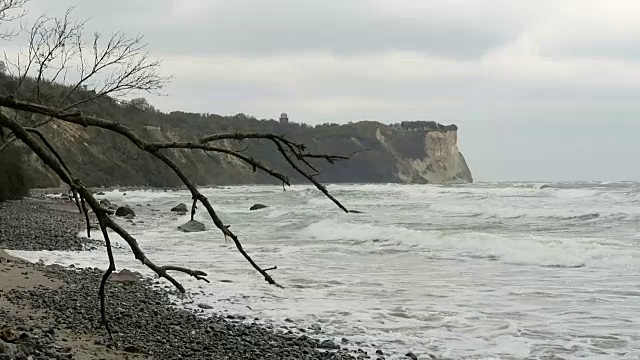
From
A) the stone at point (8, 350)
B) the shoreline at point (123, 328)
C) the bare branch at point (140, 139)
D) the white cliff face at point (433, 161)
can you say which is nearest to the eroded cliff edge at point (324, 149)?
the white cliff face at point (433, 161)

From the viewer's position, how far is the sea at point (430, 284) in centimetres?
738

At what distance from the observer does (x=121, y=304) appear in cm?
828

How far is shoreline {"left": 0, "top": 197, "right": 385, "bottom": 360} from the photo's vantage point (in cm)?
591

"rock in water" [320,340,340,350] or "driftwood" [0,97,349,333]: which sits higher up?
"driftwood" [0,97,349,333]

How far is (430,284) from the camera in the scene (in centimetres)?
1120

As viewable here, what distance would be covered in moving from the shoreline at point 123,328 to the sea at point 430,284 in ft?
1.88

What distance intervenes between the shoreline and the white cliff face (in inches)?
4718

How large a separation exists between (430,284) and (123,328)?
586 cm

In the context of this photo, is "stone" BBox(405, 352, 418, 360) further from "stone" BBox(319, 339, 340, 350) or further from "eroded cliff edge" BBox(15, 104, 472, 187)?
"eroded cliff edge" BBox(15, 104, 472, 187)

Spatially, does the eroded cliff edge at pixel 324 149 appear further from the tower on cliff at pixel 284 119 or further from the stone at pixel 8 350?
the stone at pixel 8 350

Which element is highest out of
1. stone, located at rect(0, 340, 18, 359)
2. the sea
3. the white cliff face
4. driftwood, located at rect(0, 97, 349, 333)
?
the white cliff face

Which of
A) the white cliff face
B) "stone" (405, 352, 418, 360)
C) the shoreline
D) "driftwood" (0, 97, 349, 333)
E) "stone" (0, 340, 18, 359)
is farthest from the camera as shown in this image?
the white cliff face

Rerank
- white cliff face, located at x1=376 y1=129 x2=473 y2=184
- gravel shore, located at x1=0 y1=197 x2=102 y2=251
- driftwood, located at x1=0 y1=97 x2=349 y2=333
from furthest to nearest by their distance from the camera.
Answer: white cliff face, located at x1=376 y1=129 x2=473 y2=184 < gravel shore, located at x1=0 y1=197 x2=102 y2=251 < driftwood, located at x1=0 y1=97 x2=349 y2=333

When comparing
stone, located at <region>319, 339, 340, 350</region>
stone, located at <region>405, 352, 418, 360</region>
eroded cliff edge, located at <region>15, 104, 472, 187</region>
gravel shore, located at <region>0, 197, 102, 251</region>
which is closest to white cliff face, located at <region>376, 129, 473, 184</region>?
eroded cliff edge, located at <region>15, 104, 472, 187</region>
